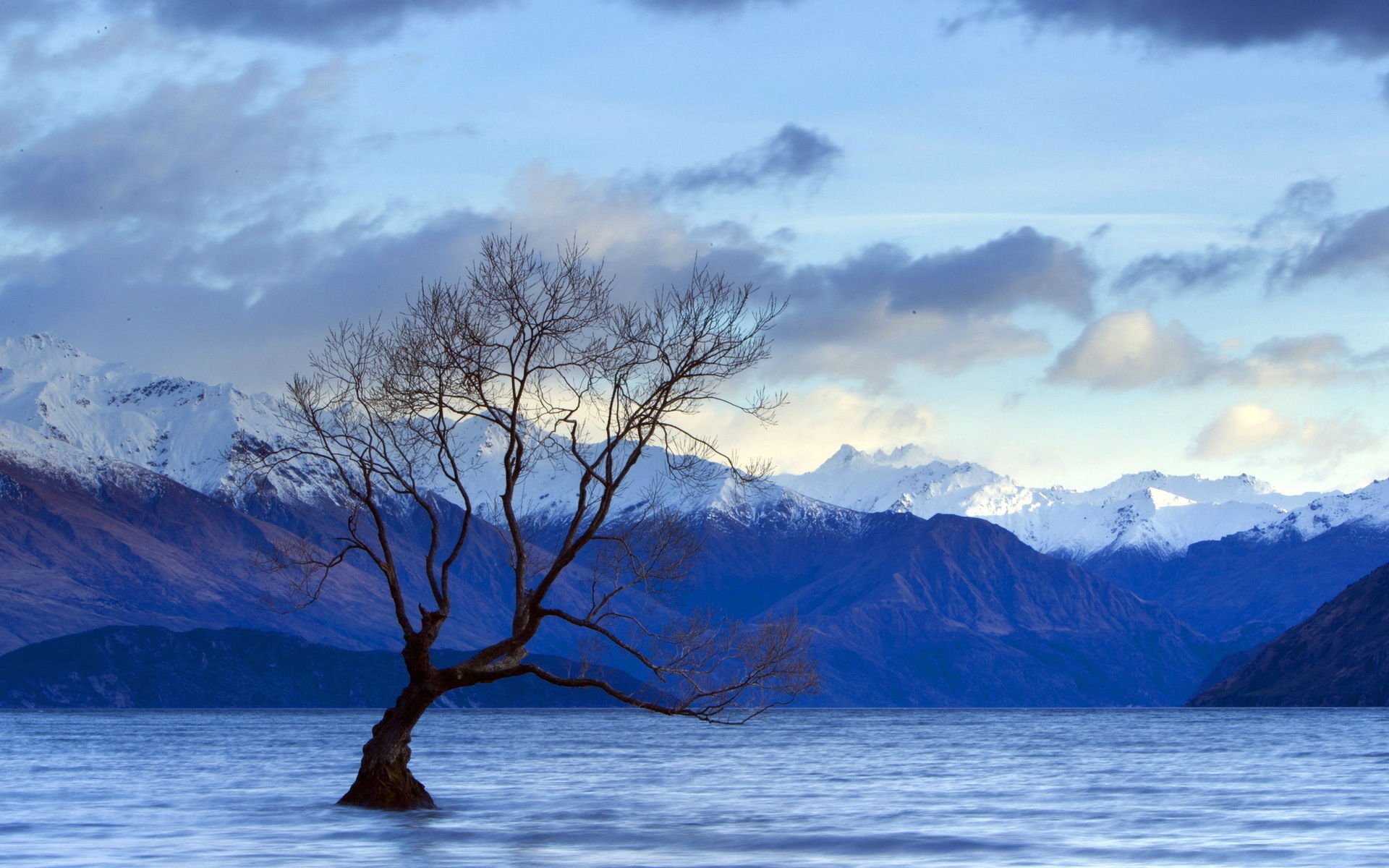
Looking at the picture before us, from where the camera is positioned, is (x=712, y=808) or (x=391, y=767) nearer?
(x=391, y=767)

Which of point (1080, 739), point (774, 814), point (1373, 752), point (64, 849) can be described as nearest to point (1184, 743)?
point (1080, 739)

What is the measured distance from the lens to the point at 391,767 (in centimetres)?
4256

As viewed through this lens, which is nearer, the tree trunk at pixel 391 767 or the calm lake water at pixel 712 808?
the calm lake water at pixel 712 808

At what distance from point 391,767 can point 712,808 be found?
1609 centimetres

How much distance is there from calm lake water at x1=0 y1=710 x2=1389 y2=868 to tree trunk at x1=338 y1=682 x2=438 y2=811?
24.1 inches

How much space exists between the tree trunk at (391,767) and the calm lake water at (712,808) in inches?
24.1

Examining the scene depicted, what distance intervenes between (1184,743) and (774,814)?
9554cm

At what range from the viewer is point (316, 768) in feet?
284

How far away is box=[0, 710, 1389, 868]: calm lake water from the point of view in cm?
3953

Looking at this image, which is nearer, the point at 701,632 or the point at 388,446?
the point at 701,632

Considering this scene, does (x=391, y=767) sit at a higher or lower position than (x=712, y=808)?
higher

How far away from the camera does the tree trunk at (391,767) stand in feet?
138

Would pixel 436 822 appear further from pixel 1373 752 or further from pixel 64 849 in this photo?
pixel 1373 752

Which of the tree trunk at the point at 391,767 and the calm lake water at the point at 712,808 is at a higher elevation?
the tree trunk at the point at 391,767
